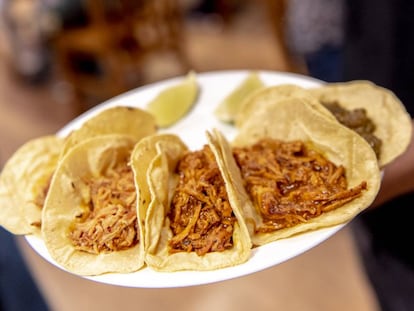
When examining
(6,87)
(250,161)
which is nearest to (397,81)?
(250,161)

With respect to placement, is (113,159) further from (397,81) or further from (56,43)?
(56,43)

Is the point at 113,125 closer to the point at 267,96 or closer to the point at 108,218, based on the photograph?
the point at 108,218

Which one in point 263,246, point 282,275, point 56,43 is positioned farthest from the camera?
point 56,43

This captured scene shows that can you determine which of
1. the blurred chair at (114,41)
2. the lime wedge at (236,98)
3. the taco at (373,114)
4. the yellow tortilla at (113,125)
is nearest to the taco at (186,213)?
the yellow tortilla at (113,125)

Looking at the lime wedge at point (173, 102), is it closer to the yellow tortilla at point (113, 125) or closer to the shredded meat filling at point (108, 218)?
the yellow tortilla at point (113, 125)

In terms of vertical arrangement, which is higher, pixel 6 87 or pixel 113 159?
pixel 113 159

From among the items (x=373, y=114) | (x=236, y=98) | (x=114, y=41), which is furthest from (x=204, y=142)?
(x=114, y=41)

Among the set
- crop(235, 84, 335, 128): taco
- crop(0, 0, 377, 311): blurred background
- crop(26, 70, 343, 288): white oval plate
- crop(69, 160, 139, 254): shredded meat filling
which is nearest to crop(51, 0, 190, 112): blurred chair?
crop(0, 0, 377, 311): blurred background
